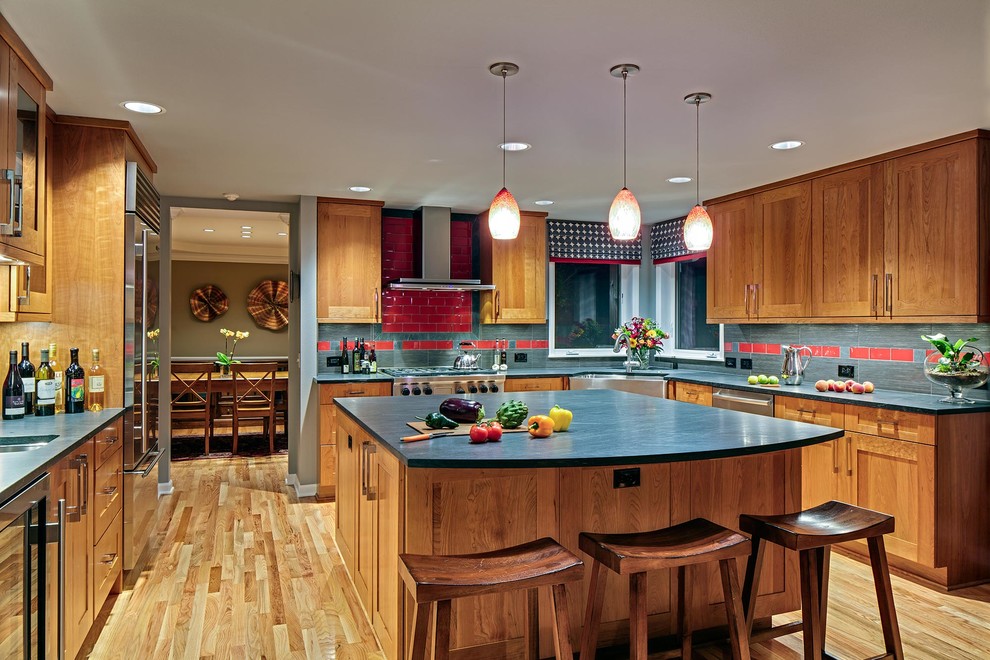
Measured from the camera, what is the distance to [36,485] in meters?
2.09

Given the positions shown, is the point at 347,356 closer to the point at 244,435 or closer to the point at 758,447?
the point at 244,435

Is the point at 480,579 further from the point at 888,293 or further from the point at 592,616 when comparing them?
the point at 888,293

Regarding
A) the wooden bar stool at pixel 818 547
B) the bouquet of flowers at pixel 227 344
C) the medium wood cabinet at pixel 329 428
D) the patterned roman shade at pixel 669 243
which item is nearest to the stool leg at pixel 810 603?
the wooden bar stool at pixel 818 547

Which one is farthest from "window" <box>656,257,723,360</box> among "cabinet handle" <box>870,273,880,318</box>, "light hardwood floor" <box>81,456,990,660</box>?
"light hardwood floor" <box>81,456,990,660</box>

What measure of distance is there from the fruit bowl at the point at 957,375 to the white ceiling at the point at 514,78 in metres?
1.25

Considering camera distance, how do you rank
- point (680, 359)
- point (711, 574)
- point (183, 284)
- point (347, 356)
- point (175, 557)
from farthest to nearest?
1. point (183, 284)
2. point (680, 359)
3. point (347, 356)
4. point (175, 557)
5. point (711, 574)

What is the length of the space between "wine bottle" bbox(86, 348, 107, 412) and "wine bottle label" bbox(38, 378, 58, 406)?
208mm

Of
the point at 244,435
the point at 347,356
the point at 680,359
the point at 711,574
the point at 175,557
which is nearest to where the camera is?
the point at 711,574

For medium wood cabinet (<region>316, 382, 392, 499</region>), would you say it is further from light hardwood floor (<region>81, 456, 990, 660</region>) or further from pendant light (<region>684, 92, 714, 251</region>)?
pendant light (<region>684, 92, 714, 251</region>)

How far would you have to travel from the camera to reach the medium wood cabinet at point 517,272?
6.18 metres

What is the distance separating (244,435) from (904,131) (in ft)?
23.5

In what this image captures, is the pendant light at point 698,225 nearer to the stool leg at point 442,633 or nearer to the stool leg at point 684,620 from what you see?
the stool leg at point 684,620

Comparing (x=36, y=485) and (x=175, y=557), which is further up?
(x=36, y=485)

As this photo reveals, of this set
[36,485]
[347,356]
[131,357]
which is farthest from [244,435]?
[36,485]
